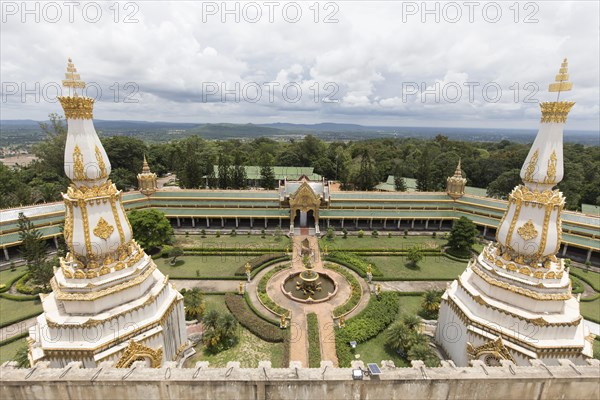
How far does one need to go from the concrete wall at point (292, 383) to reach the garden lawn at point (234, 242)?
86.0ft

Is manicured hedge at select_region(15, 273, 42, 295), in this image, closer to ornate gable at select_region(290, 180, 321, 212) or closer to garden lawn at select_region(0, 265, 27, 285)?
garden lawn at select_region(0, 265, 27, 285)

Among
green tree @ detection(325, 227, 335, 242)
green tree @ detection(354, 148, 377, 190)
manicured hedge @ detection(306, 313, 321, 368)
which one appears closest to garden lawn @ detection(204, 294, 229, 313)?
manicured hedge @ detection(306, 313, 321, 368)

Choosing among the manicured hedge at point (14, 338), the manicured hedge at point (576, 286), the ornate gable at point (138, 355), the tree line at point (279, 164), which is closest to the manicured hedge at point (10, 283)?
the manicured hedge at point (14, 338)

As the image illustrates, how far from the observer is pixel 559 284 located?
16656mm

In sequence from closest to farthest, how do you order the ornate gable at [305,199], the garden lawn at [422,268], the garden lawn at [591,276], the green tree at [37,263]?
the green tree at [37,263], the garden lawn at [591,276], the garden lawn at [422,268], the ornate gable at [305,199]

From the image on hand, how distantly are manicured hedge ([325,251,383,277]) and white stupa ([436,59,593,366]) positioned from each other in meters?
13.1

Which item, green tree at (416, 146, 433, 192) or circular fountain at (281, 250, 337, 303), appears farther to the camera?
green tree at (416, 146, 433, 192)

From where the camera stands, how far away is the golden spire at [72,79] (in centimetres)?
1483

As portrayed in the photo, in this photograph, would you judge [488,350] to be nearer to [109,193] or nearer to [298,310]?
[298,310]

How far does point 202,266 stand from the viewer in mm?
32312

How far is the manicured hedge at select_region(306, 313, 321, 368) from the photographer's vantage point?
1938 cm

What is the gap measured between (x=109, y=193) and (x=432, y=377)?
16.9 metres

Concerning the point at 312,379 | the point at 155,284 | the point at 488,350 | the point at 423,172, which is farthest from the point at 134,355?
the point at 423,172

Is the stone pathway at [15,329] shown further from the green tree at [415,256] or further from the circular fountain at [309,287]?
the green tree at [415,256]
